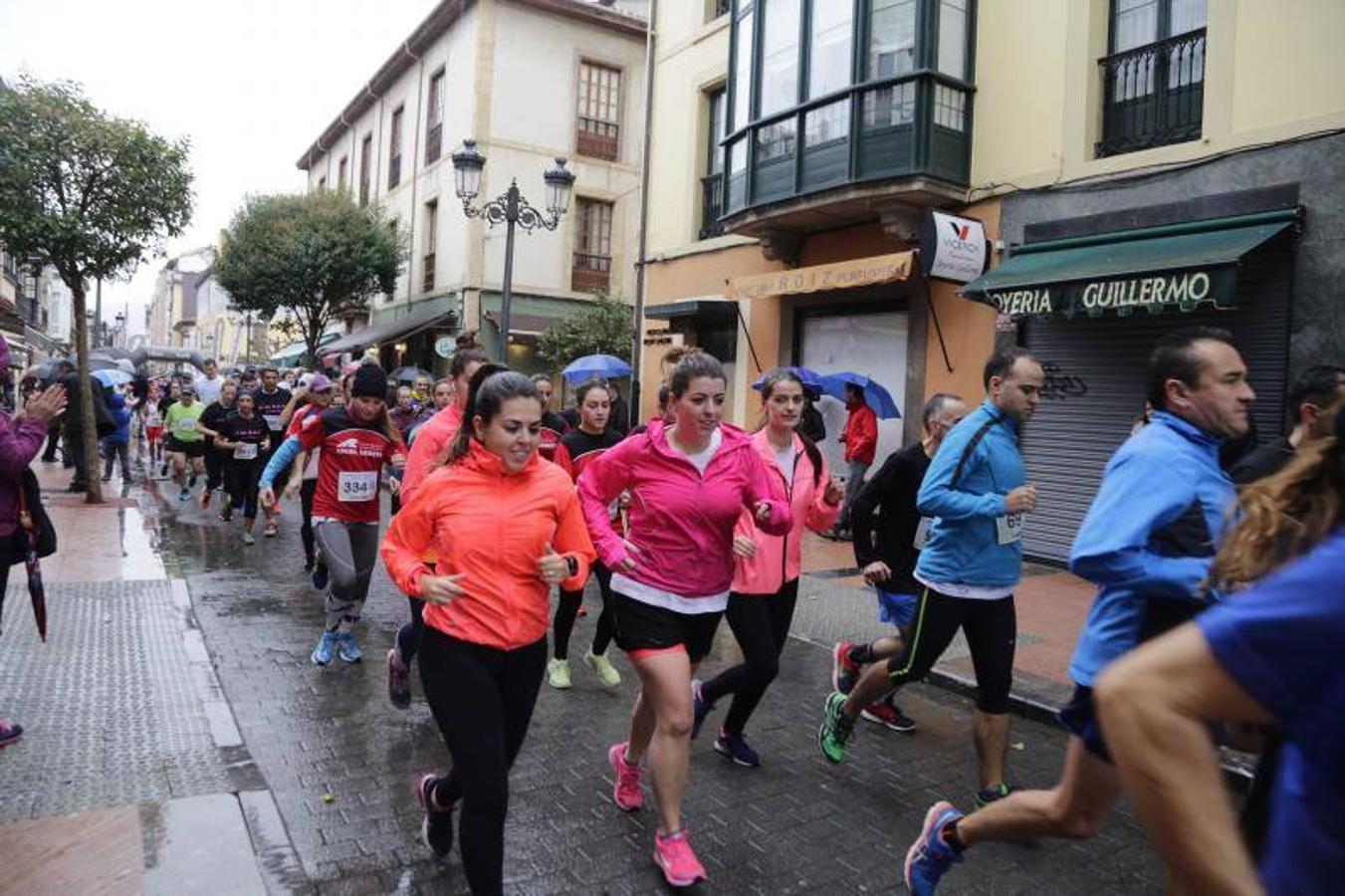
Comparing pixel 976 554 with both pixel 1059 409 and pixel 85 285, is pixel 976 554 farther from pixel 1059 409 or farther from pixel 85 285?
pixel 85 285

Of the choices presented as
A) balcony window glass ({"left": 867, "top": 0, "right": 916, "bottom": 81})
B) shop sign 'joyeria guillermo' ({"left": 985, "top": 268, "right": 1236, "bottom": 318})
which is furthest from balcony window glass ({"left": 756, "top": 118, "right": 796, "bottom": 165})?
shop sign 'joyeria guillermo' ({"left": 985, "top": 268, "right": 1236, "bottom": 318})

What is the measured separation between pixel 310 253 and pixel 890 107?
761 inches

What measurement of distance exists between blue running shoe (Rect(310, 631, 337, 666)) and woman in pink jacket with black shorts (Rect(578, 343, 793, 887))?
287 cm

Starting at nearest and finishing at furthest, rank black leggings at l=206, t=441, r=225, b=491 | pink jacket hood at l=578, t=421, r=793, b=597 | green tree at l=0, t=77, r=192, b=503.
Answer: pink jacket hood at l=578, t=421, r=793, b=597
green tree at l=0, t=77, r=192, b=503
black leggings at l=206, t=441, r=225, b=491

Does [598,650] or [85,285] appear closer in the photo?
[598,650]

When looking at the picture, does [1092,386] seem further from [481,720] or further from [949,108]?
[481,720]

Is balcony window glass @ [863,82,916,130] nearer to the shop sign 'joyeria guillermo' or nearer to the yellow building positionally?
the yellow building

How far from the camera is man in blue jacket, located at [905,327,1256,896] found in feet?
8.36

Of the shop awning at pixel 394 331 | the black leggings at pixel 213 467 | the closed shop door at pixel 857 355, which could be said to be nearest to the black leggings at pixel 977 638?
the closed shop door at pixel 857 355

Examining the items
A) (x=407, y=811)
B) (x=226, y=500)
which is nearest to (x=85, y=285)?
(x=226, y=500)

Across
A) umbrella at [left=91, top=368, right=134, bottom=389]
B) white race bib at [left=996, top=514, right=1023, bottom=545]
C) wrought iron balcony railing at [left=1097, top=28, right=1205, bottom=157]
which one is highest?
wrought iron balcony railing at [left=1097, top=28, right=1205, bottom=157]

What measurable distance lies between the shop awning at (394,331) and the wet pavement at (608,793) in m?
19.5

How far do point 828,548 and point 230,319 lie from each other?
5754 centimetres

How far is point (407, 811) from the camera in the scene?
3.90m
